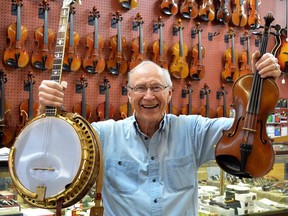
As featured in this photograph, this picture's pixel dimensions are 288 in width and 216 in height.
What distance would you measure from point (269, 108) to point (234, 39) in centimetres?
519

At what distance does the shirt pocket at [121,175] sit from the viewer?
6.48 ft

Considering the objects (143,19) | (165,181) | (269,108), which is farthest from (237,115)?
(143,19)

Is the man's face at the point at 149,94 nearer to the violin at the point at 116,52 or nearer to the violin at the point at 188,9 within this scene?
the violin at the point at 116,52

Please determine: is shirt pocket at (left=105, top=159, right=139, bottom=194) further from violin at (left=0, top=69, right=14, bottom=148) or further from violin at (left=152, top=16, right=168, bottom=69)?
violin at (left=152, top=16, right=168, bottom=69)

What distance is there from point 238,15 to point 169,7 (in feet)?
4.12

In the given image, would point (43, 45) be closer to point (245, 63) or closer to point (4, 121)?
point (4, 121)

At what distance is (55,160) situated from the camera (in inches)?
66.6

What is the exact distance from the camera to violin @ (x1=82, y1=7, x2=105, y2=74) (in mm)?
5223

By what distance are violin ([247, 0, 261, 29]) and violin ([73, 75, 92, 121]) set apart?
2.94 meters

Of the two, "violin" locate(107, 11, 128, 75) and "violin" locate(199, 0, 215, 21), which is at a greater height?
"violin" locate(199, 0, 215, 21)

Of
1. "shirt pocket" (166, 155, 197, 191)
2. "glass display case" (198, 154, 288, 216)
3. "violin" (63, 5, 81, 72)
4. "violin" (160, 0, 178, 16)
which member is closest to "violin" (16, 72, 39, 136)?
"violin" (63, 5, 81, 72)

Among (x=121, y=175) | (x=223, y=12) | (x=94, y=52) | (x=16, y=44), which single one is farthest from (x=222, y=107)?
(x=121, y=175)

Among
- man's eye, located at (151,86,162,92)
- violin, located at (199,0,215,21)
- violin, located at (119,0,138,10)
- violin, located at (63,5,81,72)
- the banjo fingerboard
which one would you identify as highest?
violin, located at (199,0,215,21)

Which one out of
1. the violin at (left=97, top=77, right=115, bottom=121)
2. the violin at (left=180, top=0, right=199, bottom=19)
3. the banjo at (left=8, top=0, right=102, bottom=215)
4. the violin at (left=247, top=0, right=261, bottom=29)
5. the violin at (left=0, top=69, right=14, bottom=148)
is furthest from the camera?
the violin at (left=247, top=0, right=261, bottom=29)
